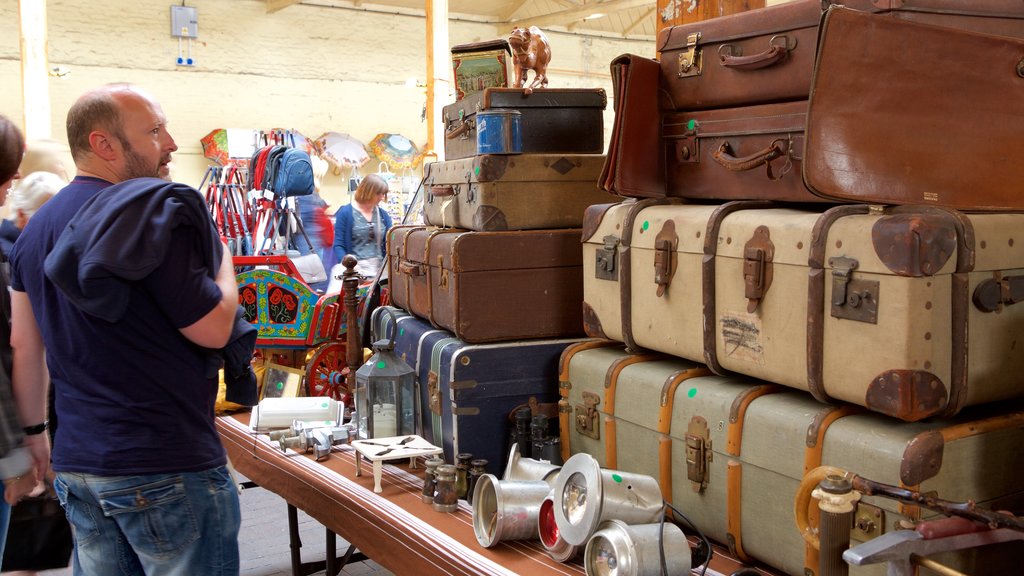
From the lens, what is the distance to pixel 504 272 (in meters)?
3.10

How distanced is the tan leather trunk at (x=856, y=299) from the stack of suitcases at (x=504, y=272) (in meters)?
0.73

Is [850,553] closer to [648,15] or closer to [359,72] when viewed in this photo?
[359,72]

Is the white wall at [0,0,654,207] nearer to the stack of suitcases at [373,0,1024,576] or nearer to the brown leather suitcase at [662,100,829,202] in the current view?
the stack of suitcases at [373,0,1024,576]

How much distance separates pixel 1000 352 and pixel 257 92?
12591mm

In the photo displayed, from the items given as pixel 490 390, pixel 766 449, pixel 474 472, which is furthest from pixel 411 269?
pixel 766 449

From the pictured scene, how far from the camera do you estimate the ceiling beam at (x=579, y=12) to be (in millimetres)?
14156

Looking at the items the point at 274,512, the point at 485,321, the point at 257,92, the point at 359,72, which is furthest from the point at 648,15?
the point at 485,321

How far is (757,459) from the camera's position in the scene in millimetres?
2111

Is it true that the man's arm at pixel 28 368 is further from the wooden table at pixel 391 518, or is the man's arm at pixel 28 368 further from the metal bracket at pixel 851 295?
the metal bracket at pixel 851 295

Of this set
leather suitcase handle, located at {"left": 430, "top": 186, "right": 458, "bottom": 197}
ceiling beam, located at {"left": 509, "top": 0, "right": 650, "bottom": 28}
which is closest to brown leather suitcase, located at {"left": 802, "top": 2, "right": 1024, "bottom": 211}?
leather suitcase handle, located at {"left": 430, "top": 186, "right": 458, "bottom": 197}

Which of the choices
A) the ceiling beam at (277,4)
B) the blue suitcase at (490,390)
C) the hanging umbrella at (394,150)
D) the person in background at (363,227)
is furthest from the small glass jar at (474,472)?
the hanging umbrella at (394,150)

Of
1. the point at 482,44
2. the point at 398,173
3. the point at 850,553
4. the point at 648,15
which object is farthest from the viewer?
the point at 648,15

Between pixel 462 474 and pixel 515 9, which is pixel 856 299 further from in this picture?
pixel 515 9

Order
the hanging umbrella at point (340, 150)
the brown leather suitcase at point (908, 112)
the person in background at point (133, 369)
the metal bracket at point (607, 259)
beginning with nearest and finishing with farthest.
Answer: the brown leather suitcase at point (908, 112) < the person in background at point (133, 369) < the metal bracket at point (607, 259) < the hanging umbrella at point (340, 150)
